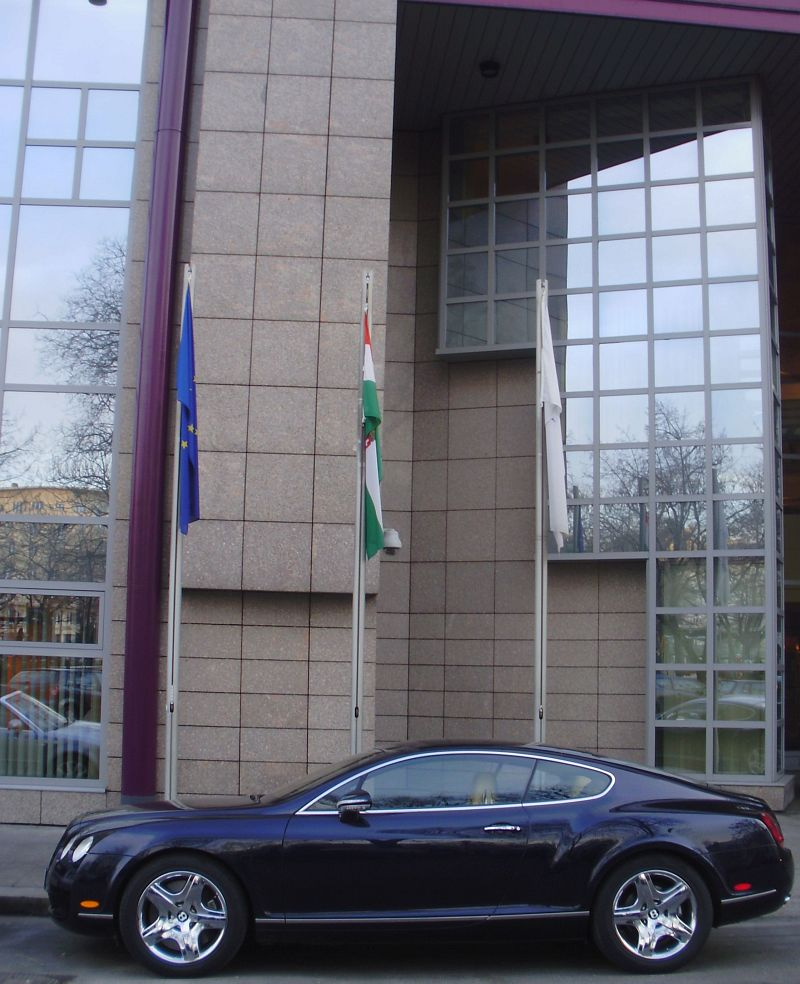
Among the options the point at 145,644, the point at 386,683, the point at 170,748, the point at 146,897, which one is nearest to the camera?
the point at 146,897

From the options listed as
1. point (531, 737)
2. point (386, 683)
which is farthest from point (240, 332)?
point (531, 737)

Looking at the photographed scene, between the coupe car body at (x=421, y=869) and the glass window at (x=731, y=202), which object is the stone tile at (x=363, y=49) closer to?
the glass window at (x=731, y=202)

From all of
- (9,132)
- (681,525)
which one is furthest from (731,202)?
(9,132)

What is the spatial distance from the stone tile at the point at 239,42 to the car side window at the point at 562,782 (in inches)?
345

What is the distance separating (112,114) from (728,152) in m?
7.62

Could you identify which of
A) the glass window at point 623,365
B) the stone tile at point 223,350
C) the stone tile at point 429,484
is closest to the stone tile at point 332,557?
the stone tile at point 223,350

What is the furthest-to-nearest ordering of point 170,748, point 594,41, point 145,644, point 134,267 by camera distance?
point 594,41 → point 134,267 → point 145,644 → point 170,748

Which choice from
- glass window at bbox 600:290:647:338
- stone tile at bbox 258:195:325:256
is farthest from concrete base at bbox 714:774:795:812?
stone tile at bbox 258:195:325:256

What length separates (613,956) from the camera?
653 cm

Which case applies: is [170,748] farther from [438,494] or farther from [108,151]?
[108,151]

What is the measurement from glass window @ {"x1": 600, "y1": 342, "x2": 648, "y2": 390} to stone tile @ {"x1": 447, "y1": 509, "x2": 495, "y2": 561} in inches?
90.6

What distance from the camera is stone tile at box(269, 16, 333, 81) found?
12266 mm

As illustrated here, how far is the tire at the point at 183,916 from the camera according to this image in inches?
253

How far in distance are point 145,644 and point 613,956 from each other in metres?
6.22
